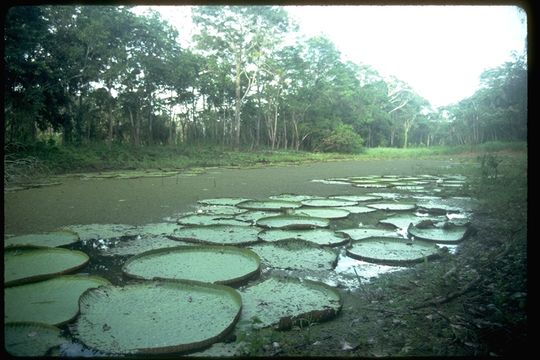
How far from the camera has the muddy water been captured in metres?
3.16

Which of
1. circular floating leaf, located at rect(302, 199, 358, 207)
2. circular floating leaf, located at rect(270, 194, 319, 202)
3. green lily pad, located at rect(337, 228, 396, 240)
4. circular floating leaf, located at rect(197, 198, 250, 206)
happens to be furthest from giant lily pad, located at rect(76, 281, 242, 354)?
circular floating leaf, located at rect(270, 194, 319, 202)

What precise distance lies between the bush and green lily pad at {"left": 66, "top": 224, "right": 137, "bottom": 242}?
6.22 m

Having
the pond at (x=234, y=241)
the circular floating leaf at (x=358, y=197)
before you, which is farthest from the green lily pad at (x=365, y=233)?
the circular floating leaf at (x=358, y=197)

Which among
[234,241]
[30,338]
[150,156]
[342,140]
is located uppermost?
[342,140]

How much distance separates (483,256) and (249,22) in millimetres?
4765

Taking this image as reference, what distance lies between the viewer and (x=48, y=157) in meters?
6.24

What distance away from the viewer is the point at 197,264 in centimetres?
207

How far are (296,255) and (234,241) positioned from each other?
51 centimetres

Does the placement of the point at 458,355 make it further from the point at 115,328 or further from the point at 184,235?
the point at 184,235

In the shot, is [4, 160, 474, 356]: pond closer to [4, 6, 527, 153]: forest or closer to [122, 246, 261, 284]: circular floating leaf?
[122, 246, 261, 284]: circular floating leaf

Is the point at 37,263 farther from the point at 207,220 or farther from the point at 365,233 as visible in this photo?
the point at 365,233

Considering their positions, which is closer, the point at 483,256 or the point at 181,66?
the point at 483,256

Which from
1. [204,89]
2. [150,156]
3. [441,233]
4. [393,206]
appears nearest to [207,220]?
[441,233]

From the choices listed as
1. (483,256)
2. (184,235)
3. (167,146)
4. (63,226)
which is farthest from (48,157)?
(483,256)
